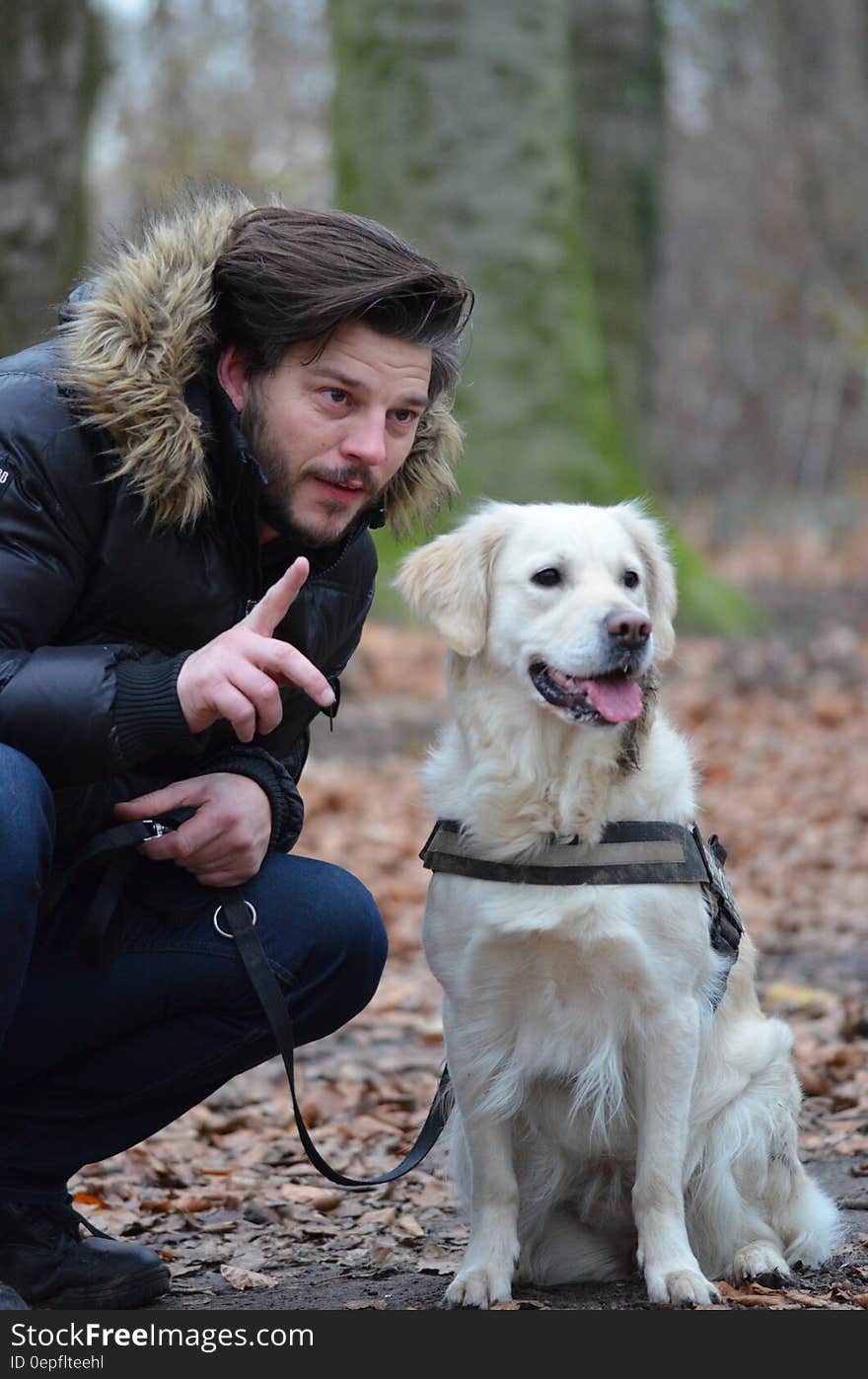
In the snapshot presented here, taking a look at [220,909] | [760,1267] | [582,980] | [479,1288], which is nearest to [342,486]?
[220,909]

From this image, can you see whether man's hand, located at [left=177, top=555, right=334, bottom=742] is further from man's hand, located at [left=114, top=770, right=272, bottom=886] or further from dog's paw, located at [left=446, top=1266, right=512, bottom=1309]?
dog's paw, located at [left=446, top=1266, right=512, bottom=1309]

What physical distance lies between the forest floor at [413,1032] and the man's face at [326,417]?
3.53 feet

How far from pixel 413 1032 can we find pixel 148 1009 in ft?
7.35

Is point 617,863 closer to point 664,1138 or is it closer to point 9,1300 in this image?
point 664,1138

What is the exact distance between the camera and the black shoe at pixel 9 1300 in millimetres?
2742

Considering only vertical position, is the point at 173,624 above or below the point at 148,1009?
above

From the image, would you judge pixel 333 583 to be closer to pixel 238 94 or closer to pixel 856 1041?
pixel 856 1041

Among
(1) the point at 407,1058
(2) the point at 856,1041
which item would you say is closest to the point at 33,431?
(1) the point at 407,1058

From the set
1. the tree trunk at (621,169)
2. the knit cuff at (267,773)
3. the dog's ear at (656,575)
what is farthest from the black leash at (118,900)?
the tree trunk at (621,169)

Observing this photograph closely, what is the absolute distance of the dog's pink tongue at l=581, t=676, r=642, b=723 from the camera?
9.62 ft

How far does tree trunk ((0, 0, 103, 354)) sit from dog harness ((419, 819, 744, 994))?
461 centimetres

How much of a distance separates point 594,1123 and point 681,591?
7.53 meters

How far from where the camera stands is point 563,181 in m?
10.2

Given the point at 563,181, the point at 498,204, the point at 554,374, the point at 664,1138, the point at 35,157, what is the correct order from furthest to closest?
the point at 563,181 → the point at 554,374 → the point at 498,204 → the point at 35,157 → the point at 664,1138
